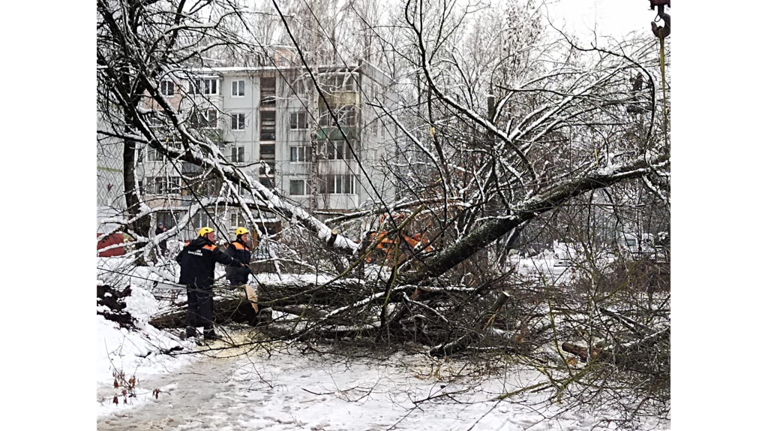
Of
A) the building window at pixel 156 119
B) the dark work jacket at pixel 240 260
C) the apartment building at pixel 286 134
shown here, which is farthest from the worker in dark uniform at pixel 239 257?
Result: the building window at pixel 156 119

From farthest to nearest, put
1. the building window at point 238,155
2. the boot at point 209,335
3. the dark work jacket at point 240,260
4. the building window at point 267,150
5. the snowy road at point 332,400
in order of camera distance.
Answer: the building window at point 267,150 < the building window at point 238,155 < the dark work jacket at point 240,260 < the boot at point 209,335 < the snowy road at point 332,400

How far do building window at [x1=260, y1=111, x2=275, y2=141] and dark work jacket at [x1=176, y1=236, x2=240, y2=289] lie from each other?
8095 mm

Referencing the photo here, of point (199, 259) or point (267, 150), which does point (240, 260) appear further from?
point (267, 150)

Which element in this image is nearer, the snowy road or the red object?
the snowy road

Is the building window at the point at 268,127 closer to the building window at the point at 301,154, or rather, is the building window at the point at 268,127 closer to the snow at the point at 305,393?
the building window at the point at 301,154

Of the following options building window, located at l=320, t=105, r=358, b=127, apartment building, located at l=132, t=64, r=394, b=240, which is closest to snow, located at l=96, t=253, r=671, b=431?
apartment building, located at l=132, t=64, r=394, b=240

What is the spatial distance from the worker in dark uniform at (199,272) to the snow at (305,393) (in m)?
0.20

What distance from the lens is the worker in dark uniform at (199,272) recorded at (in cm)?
475

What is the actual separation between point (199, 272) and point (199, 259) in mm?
93

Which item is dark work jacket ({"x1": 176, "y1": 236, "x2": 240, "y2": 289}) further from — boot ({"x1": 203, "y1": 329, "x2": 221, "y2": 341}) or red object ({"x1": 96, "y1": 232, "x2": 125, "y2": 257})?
red object ({"x1": 96, "y1": 232, "x2": 125, "y2": 257})

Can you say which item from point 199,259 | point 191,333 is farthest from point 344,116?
point 191,333

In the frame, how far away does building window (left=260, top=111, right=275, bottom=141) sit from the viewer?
12833mm
